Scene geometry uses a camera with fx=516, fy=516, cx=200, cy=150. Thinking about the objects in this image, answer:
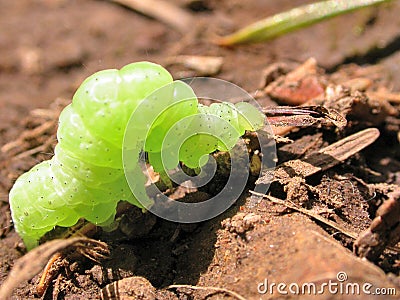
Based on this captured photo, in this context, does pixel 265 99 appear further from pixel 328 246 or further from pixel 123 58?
pixel 123 58

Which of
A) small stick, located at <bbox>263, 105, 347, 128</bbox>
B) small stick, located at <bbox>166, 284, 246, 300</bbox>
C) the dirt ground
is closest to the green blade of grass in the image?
the dirt ground

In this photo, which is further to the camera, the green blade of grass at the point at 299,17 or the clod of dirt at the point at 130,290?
the green blade of grass at the point at 299,17

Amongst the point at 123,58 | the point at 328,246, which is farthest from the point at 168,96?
the point at 123,58

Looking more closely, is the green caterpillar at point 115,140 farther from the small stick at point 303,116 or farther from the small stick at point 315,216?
the small stick at point 315,216

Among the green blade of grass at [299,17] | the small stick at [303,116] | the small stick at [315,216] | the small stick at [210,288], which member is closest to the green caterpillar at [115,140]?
the small stick at [303,116]

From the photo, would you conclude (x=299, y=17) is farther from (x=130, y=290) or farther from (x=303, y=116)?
(x=130, y=290)

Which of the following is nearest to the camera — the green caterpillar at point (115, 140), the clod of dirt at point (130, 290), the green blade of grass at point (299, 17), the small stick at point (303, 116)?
the clod of dirt at point (130, 290)
